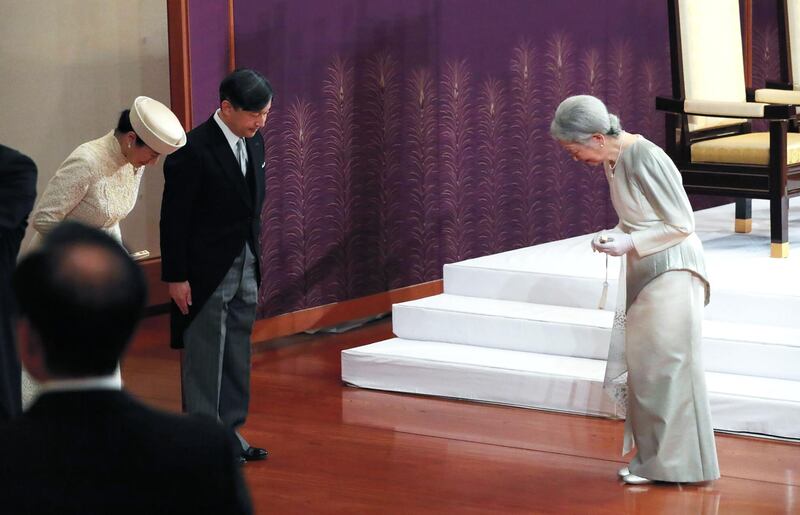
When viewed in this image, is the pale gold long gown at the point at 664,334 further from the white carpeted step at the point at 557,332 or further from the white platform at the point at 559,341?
the white carpeted step at the point at 557,332

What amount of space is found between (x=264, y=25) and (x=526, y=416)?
2206 mm

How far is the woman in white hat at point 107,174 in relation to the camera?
3.64 metres

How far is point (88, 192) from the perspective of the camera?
144 inches

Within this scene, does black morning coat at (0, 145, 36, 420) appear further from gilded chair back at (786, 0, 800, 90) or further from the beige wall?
gilded chair back at (786, 0, 800, 90)

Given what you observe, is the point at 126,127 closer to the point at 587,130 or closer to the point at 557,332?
the point at 587,130

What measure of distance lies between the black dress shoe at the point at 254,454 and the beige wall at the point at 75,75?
990 mm

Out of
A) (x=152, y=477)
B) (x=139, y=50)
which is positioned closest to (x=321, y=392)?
(x=139, y=50)

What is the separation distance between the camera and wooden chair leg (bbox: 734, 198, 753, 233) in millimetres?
6723

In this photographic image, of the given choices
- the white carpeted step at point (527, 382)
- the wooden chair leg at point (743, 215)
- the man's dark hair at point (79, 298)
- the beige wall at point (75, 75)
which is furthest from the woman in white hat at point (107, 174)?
the wooden chair leg at point (743, 215)

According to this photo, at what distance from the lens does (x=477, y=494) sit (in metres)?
3.95

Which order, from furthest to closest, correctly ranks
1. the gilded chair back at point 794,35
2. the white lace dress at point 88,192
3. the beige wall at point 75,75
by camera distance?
1. the gilded chair back at point 794,35
2. the beige wall at point 75,75
3. the white lace dress at point 88,192

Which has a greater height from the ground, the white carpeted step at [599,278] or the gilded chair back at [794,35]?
the gilded chair back at [794,35]

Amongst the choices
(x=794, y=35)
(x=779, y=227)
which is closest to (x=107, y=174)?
(x=779, y=227)

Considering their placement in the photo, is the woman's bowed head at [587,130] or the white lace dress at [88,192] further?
the woman's bowed head at [587,130]
